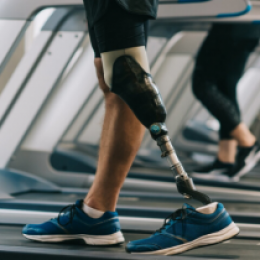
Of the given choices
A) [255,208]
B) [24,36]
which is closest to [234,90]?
[255,208]

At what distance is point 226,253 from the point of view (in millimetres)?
1285

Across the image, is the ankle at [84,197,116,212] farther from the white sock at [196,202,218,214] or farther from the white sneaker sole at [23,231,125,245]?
the white sock at [196,202,218,214]

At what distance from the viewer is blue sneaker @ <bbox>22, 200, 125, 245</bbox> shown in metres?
1.33

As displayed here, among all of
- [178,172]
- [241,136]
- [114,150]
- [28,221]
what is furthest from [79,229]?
[241,136]

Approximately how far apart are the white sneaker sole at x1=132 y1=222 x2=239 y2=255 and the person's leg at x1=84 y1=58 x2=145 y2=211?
8.7 inches

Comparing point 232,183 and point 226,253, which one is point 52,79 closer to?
point 232,183

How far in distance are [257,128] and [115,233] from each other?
594cm

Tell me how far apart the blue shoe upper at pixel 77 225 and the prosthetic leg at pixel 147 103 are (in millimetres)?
275

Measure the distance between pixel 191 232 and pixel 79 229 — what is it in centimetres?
35

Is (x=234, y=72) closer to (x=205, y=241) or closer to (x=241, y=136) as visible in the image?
(x=241, y=136)

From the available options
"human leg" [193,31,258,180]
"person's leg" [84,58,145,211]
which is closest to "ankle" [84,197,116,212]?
"person's leg" [84,58,145,211]

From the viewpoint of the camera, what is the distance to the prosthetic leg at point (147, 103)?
1.15 metres

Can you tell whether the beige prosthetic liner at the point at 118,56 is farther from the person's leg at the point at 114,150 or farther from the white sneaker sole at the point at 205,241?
the white sneaker sole at the point at 205,241

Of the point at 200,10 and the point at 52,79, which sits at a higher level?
the point at 200,10
